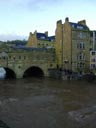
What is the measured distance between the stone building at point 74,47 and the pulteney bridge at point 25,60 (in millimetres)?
3719

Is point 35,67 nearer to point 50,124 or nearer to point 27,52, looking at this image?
point 27,52

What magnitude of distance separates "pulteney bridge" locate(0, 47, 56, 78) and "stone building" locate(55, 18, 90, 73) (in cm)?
372

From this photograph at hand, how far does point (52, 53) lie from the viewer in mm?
79312

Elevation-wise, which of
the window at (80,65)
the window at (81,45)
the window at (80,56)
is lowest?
the window at (80,65)

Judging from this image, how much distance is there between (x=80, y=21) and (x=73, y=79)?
2341cm

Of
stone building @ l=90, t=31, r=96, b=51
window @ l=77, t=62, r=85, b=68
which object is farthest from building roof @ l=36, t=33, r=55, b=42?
window @ l=77, t=62, r=85, b=68

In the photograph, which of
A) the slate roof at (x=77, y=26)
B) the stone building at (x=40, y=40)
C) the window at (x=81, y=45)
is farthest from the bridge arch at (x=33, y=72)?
→ the stone building at (x=40, y=40)

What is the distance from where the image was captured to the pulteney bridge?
70312mm

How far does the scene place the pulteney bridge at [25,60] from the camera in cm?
7031

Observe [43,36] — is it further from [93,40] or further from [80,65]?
[80,65]

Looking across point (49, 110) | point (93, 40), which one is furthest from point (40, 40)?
point (49, 110)

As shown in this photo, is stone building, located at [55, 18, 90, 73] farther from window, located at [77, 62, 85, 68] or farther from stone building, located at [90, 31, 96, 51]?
stone building, located at [90, 31, 96, 51]

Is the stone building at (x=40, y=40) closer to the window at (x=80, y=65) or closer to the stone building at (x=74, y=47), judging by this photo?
the stone building at (x=74, y=47)

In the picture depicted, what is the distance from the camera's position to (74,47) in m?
75.4
